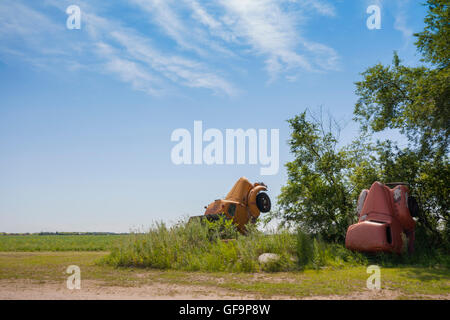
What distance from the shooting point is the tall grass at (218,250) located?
10.1 meters

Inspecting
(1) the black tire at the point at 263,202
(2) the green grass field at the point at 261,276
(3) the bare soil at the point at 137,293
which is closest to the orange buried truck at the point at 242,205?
(1) the black tire at the point at 263,202

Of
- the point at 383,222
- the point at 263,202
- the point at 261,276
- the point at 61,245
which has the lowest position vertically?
the point at 61,245

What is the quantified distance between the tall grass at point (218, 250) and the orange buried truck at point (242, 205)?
98 centimetres

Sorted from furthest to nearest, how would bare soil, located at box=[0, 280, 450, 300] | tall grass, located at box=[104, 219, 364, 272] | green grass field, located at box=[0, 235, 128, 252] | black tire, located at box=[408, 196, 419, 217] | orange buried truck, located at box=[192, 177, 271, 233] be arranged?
1. green grass field, located at box=[0, 235, 128, 252]
2. orange buried truck, located at box=[192, 177, 271, 233]
3. black tire, located at box=[408, 196, 419, 217]
4. tall grass, located at box=[104, 219, 364, 272]
5. bare soil, located at box=[0, 280, 450, 300]

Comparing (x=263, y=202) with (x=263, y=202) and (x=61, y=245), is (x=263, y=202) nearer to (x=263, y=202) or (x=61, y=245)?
(x=263, y=202)

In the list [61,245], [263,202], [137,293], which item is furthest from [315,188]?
[61,245]

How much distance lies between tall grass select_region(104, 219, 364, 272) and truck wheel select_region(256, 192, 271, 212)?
1916 millimetres

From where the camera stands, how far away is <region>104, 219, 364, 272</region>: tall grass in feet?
33.3

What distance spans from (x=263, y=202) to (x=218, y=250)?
13.8 feet

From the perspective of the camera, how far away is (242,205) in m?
14.2

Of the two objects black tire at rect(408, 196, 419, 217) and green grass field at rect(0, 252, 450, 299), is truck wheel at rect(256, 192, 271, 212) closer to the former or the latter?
green grass field at rect(0, 252, 450, 299)

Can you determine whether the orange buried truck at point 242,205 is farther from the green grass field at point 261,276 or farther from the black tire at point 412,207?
the black tire at point 412,207

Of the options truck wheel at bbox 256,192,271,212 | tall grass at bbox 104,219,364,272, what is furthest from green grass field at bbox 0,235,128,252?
truck wheel at bbox 256,192,271,212

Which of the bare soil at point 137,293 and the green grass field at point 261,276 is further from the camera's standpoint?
the green grass field at point 261,276
